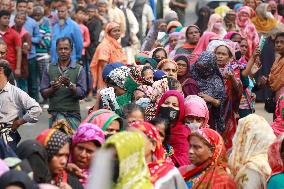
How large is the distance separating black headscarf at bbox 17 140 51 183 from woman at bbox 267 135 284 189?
1.73 meters

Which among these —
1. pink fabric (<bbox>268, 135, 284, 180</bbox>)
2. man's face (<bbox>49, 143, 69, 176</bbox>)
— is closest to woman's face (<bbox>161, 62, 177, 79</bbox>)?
pink fabric (<bbox>268, 135, 284, 180</bbox>)

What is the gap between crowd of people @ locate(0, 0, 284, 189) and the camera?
8.09 metres

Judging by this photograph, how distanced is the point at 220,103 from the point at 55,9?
8.17 meters

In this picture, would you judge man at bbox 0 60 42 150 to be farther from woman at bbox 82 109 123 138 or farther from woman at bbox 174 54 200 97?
woman at bbox 174 54 200 97

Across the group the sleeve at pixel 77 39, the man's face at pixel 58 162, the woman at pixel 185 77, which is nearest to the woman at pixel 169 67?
the woman at pixel 185 77

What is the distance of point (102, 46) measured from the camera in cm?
1748


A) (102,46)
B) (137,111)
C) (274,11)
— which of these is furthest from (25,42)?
(137,111)

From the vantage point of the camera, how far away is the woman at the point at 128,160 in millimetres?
7430

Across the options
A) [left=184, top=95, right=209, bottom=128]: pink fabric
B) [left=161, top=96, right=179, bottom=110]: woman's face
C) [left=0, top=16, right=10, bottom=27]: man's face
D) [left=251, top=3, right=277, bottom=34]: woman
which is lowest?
[left=251, top=3, right=277, bottom=34]: woman

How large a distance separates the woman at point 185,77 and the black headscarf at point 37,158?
5214mm

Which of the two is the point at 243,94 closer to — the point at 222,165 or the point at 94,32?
the point at 222,165

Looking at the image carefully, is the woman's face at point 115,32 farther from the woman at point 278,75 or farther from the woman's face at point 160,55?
the woman at point 278,75

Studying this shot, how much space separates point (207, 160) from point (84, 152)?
3.78 ft

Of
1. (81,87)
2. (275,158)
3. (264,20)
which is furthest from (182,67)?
(264,20)
